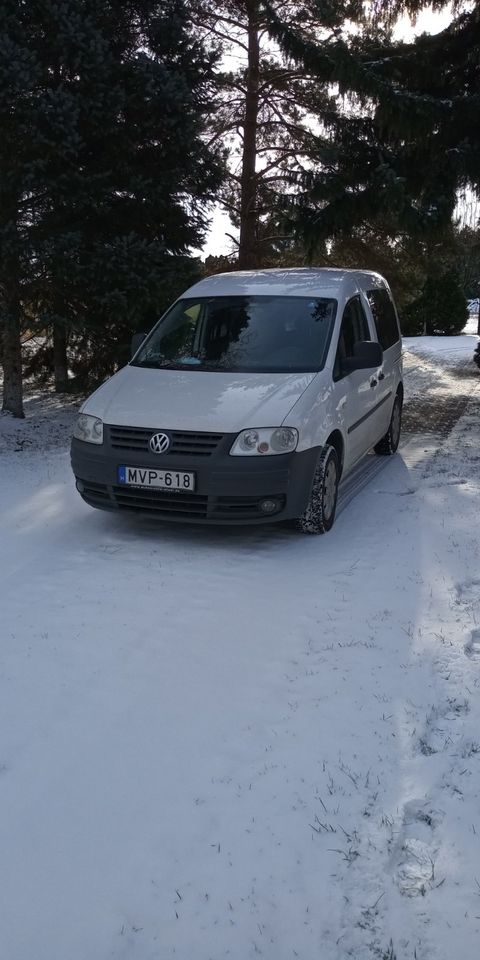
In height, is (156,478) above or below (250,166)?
below

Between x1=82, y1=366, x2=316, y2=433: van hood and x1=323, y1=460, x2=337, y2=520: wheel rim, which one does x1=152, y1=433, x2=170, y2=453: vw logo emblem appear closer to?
x1=82, y1=366, x2=316, y2=433: van hood

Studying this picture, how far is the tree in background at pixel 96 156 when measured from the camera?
364 inches

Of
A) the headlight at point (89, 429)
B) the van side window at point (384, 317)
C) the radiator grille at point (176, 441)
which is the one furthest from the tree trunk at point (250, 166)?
the radiator grille at point (176, 441)

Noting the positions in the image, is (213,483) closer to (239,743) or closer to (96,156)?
(239,743)

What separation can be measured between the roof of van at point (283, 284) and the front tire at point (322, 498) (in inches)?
68.2

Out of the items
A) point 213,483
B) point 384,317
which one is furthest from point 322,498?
point 384,317

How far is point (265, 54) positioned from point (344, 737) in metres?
15.6

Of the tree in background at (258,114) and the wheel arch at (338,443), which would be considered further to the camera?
the tree in background at (258,114)

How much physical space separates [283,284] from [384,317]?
1929 millimetres

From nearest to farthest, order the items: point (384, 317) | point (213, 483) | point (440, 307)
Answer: point (213, 483), point (384, 317), point (440, 307)

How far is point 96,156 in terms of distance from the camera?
10.3 m

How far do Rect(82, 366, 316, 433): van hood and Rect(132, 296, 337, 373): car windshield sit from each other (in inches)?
9.8

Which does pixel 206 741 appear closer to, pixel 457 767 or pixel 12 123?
pixel 457 767

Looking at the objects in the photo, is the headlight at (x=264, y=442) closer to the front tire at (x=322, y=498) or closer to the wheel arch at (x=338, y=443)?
the front tire at (x=322, y=498)
